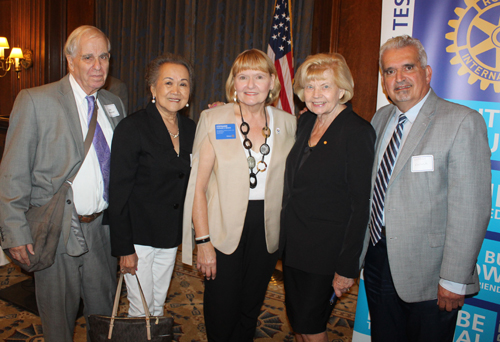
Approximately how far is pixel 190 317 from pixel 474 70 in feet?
9.33

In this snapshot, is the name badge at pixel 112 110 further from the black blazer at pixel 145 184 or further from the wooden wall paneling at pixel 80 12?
the wooden wall paneling at pixel 80 12

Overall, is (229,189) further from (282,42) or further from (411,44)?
(282,42)

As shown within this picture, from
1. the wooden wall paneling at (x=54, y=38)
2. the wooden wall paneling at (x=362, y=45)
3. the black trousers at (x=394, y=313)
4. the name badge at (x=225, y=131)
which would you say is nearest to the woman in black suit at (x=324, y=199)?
the black trousers at (x=394, y=313)

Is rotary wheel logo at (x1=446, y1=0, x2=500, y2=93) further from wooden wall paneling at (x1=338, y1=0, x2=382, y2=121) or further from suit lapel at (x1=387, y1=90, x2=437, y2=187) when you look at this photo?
wooden wall paneling at (x1=338, y1=0, x2=382, y2=121)

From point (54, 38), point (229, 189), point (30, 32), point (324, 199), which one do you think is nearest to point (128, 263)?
point (229, 189)

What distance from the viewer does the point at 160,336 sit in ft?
6.09

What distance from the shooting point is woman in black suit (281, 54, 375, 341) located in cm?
178

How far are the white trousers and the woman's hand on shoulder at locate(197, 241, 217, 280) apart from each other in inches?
12.1

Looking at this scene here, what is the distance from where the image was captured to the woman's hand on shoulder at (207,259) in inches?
77.4

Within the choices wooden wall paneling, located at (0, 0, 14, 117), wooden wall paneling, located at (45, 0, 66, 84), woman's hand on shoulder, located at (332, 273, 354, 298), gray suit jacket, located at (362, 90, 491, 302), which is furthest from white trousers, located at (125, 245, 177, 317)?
wooden wall paneling, located at (0, 0, 14, 117)

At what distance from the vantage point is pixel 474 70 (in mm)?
2385

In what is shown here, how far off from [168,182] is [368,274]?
4.19 ft

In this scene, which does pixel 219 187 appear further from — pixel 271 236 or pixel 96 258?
pixel 96 258

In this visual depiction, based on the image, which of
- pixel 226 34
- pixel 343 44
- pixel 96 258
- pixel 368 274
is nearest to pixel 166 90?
pixel 96 258
